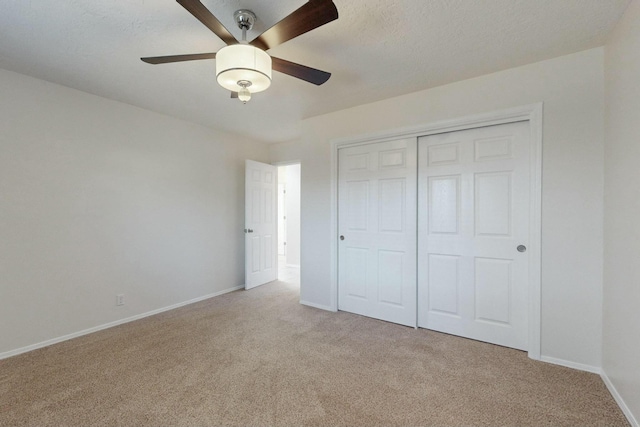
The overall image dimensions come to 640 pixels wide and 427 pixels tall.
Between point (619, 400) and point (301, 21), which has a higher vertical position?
point (301, 21)

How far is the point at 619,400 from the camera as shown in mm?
1722

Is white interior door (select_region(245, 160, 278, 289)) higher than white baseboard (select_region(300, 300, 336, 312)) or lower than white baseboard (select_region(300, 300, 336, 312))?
higher

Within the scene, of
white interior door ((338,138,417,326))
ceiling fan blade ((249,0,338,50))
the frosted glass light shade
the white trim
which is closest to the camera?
ceiling fan blade ((249,0,338,50))

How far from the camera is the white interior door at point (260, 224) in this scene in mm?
4293

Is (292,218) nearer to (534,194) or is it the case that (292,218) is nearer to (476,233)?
(476,233)

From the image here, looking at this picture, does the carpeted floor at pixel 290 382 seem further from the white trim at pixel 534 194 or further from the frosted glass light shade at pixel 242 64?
the frosted glass light shade at pixel 242 64

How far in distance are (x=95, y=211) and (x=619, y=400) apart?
→ 4.49 m

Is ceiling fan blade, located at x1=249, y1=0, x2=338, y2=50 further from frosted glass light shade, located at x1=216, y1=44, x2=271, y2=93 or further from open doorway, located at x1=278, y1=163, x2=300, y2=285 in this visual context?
open doorway, located at x1=278, y1=163, x2=300, y2=285

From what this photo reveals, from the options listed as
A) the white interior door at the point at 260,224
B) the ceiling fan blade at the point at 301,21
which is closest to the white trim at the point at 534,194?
the ceiling fan blade at the point at 301,21

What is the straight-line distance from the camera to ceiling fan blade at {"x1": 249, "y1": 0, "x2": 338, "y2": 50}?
4.13 ft

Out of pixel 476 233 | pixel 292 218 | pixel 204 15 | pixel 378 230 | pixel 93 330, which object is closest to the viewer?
pixel 204 15

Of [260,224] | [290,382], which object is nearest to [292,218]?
[260,224]

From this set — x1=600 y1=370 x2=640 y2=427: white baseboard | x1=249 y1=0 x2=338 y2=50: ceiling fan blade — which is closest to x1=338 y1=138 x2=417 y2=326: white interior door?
x1=600 y1=370 x2=640 y2=427: white baseboard

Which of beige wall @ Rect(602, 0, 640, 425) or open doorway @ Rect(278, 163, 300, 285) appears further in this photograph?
open doorway @ Rect(278, 163, 300, 285)
